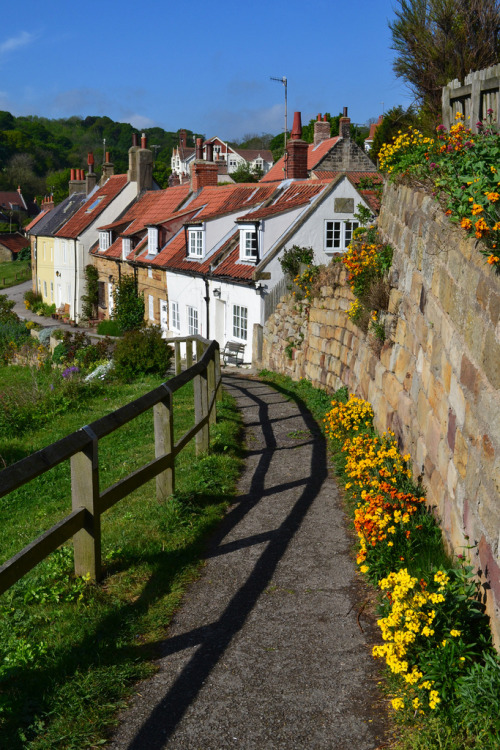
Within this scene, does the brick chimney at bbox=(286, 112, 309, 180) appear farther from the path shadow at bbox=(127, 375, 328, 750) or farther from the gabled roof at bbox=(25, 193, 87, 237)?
the gabled roof at bbox=(25, 193, 87, 237)

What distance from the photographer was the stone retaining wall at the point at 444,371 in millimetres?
4219

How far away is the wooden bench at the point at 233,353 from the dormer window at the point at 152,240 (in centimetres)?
946

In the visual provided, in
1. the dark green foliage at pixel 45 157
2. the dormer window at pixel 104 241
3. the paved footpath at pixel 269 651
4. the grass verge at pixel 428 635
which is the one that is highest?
the dark green foliage at pixel 45 157

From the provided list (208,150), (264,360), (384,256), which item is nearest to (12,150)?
(208,150)

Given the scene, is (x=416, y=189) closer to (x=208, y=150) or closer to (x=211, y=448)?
(x=211, y=448)

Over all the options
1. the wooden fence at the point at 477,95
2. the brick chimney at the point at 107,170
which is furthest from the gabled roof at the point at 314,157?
the wooden fence at the point at 477,95

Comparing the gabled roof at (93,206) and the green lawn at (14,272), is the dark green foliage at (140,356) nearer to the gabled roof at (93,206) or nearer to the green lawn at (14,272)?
the gabled roof at (93,206)

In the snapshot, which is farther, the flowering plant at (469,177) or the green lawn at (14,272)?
the green lawn at (14,272)

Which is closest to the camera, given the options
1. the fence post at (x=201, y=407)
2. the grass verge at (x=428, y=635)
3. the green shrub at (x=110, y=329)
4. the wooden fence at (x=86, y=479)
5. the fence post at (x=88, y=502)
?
the grass verge at (x=428, y=635)

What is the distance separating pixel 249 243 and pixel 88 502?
20.2m

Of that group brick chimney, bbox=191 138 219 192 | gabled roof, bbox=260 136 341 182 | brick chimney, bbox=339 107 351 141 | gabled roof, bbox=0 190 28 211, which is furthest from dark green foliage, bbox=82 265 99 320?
gabled roof, bbox=0 190 28 211

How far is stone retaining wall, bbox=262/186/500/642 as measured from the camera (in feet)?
13.8

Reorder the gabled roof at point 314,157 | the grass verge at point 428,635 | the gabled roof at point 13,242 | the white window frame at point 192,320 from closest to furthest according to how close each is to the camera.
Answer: the grass verge at point 428,635
the white window frame at point 192,320
the gabled roof at point 314,157
the gabled roof at point 13,242

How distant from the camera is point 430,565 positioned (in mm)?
4895
